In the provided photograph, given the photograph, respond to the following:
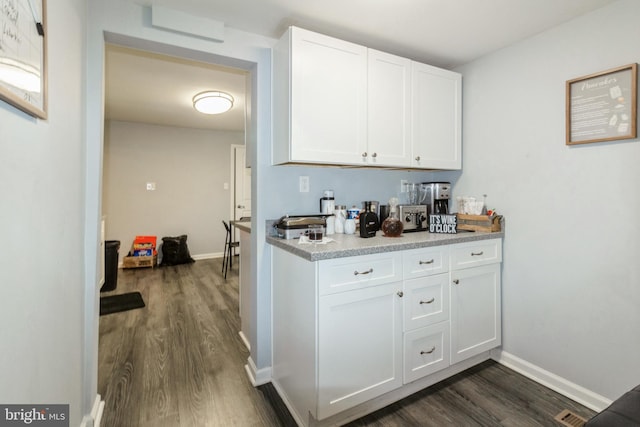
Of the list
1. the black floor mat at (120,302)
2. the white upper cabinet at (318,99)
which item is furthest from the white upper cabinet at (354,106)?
the black floor mat at (120,302)

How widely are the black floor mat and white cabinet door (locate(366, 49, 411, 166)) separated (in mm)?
3026

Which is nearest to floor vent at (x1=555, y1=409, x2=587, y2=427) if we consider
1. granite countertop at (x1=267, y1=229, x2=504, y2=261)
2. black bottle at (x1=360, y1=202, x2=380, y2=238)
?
granite countertop at (x1=267, y1=229, x2=504, y2=261)

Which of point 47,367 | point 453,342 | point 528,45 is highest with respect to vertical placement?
point 528,45

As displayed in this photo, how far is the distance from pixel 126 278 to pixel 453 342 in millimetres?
4411

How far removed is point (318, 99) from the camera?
183 centimetres

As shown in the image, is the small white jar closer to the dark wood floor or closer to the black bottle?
the black bottle

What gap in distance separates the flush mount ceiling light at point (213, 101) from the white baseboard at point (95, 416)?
2.99 metres

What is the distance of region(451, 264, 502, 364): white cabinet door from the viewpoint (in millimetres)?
1984

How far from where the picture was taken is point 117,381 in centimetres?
200

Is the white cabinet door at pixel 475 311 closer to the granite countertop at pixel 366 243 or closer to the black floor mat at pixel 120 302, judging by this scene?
the granite countertop at pixel 366 243

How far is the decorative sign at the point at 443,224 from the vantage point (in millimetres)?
2180

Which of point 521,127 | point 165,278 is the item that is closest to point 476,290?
point 521,127

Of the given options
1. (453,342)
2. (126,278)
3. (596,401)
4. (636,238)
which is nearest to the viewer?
(636,238)

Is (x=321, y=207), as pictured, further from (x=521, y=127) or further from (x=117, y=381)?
(x=117, y=381)
